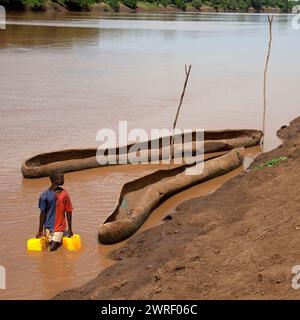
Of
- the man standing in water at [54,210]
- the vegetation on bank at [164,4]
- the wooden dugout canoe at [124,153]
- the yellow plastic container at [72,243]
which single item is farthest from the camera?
the vegetation on bank at [164,4]

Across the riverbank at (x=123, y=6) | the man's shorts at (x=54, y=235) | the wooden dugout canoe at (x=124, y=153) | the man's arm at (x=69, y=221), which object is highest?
the riverbank at (x=123, y=6)

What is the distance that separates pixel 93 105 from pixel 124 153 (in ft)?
16.8

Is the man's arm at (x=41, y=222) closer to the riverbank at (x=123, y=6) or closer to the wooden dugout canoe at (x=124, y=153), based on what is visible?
A: the wooden dugout canoe at (x=124, y=153)

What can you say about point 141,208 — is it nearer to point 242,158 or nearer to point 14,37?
point 242,158

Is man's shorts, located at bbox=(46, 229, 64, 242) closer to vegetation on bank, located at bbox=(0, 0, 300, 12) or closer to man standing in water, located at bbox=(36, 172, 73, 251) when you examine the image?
man standing in water, located at bbox=(36, 172, 73, 251)

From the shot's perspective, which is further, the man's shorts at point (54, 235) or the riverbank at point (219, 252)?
the man's shorts at point (54, 235)

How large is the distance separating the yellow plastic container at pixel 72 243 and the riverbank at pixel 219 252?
0.43 m

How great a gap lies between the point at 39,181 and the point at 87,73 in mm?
11745

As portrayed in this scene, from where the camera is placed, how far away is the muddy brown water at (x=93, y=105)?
6023 millimetres

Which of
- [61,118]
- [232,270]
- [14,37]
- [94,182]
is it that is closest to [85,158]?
[94,182]

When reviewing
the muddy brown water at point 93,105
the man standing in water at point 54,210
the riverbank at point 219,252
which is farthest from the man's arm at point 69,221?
the riverbank at point 219,252

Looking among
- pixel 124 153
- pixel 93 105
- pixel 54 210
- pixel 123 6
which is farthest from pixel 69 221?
pixel 123 6

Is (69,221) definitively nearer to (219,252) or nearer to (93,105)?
Result: (219,252)
